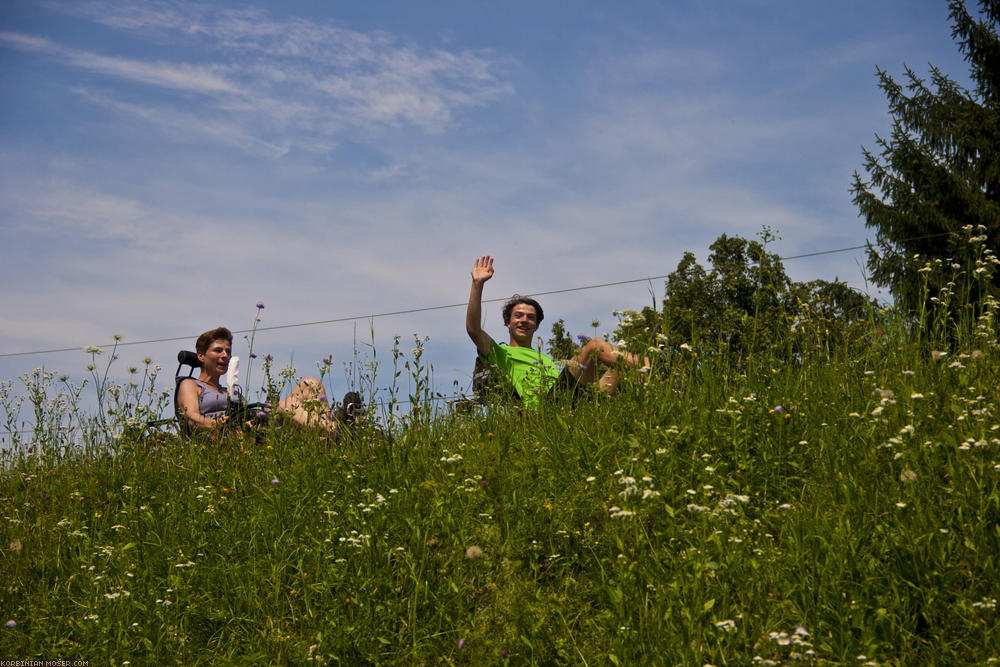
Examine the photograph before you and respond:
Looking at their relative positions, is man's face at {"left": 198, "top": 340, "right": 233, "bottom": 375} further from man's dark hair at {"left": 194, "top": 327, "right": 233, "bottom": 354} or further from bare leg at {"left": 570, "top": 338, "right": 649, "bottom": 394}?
bare leg at {"left": 570, "top": 338, "right": 649, "bottom": 394}

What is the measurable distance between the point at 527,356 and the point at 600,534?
3303 mm

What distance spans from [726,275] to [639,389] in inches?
849

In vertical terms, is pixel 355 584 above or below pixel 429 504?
below

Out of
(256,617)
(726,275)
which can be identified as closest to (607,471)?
(256,617)

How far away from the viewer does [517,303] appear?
22.7 feet

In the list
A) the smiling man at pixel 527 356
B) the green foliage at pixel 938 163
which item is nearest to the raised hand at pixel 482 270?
the smiling man at pixel 527 356

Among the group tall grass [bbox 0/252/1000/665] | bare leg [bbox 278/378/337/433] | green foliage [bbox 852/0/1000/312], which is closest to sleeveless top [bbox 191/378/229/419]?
bare leg [bbox 278/378/337/433]

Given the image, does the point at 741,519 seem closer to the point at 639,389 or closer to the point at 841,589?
the point at 841,589

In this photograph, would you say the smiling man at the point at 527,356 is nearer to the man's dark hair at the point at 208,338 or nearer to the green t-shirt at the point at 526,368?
the green t-shirt at the point at 526,368

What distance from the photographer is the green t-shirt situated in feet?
16.9

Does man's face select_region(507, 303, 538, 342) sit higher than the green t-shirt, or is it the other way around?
man's face select_region(507, 303, 538, 342)

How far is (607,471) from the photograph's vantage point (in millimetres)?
3803

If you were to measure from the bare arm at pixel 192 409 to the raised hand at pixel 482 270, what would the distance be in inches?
89.7

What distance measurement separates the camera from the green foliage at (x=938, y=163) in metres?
18.8
